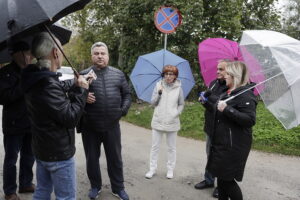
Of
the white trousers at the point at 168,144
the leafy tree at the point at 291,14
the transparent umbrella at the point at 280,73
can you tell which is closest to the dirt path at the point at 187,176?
the white trousers at the point at 168,144

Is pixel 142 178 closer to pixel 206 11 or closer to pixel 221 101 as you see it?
pixel 221 101

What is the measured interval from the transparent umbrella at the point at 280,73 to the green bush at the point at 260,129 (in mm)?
3456

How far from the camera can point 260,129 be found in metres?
7.39

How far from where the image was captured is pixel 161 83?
4648mm

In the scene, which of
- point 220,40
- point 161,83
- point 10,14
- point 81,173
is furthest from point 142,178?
point 10,14

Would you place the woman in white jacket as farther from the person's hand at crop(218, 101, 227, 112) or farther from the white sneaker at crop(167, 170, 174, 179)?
the person's hand at crop(218, 101, 227, 112)

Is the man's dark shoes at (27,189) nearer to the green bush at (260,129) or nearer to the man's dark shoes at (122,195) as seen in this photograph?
the man's dark shoes at (122,195)

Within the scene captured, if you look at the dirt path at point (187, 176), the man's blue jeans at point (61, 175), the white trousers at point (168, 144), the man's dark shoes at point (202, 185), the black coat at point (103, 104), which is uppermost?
the black coat at point (103, 104)

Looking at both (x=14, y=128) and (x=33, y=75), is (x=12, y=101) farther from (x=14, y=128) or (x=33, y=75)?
(x=33, y=75)

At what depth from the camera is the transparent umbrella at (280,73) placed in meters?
2.90

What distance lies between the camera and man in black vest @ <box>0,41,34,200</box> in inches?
136

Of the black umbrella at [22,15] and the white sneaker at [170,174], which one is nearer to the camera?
the black umbrella at [22,15]

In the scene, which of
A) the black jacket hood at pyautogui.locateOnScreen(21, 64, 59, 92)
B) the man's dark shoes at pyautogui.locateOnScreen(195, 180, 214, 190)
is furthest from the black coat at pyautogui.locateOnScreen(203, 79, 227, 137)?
the black jacket hood at pyautogui.locateOnScreen(21, 64, 59, 92)

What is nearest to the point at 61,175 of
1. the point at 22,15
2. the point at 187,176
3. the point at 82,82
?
the point at 82,82
